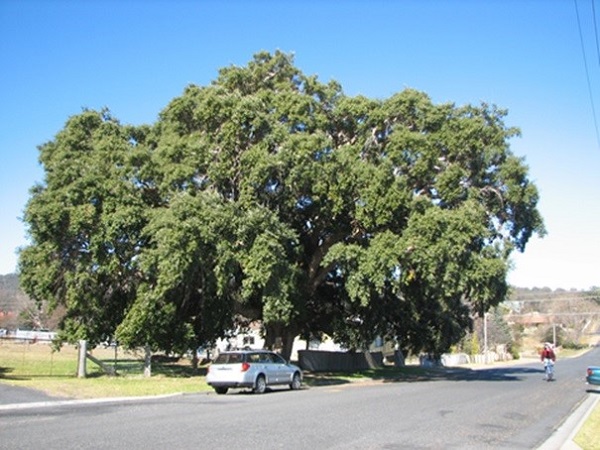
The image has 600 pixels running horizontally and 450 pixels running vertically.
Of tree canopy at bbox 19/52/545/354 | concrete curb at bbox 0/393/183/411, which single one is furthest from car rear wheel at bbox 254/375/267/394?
tree canopy at bbox 19/52/545/354

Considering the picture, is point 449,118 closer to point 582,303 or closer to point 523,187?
point 523,187

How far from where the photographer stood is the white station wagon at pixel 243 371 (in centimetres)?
2206

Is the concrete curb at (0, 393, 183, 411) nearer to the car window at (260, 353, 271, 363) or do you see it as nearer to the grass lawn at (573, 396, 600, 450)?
the car window at (260, 353, 271, 363)

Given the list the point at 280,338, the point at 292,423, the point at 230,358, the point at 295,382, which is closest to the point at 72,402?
the point at 230,358

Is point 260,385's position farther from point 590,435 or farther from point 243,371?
point 590,435

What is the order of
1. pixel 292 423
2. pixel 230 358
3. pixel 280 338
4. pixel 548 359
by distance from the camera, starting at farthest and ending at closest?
pixel 280 338 → pixel 548 359 → pixel 230 358 → pixel 292 423

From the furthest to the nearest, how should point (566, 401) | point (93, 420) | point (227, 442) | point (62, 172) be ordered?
1. point (62, 172)
2. point (566, 401)
3. point (93, 420)
4. point (227, 442)

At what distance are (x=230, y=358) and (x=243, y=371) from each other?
2.50ft

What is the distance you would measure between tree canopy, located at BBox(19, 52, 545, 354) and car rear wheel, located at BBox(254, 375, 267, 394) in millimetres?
4165

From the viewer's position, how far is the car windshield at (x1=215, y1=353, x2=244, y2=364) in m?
22.4

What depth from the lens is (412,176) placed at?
98.1ft

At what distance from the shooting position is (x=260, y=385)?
22969mm

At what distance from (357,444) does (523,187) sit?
2284 cm

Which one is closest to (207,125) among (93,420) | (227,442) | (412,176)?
(412,176)
